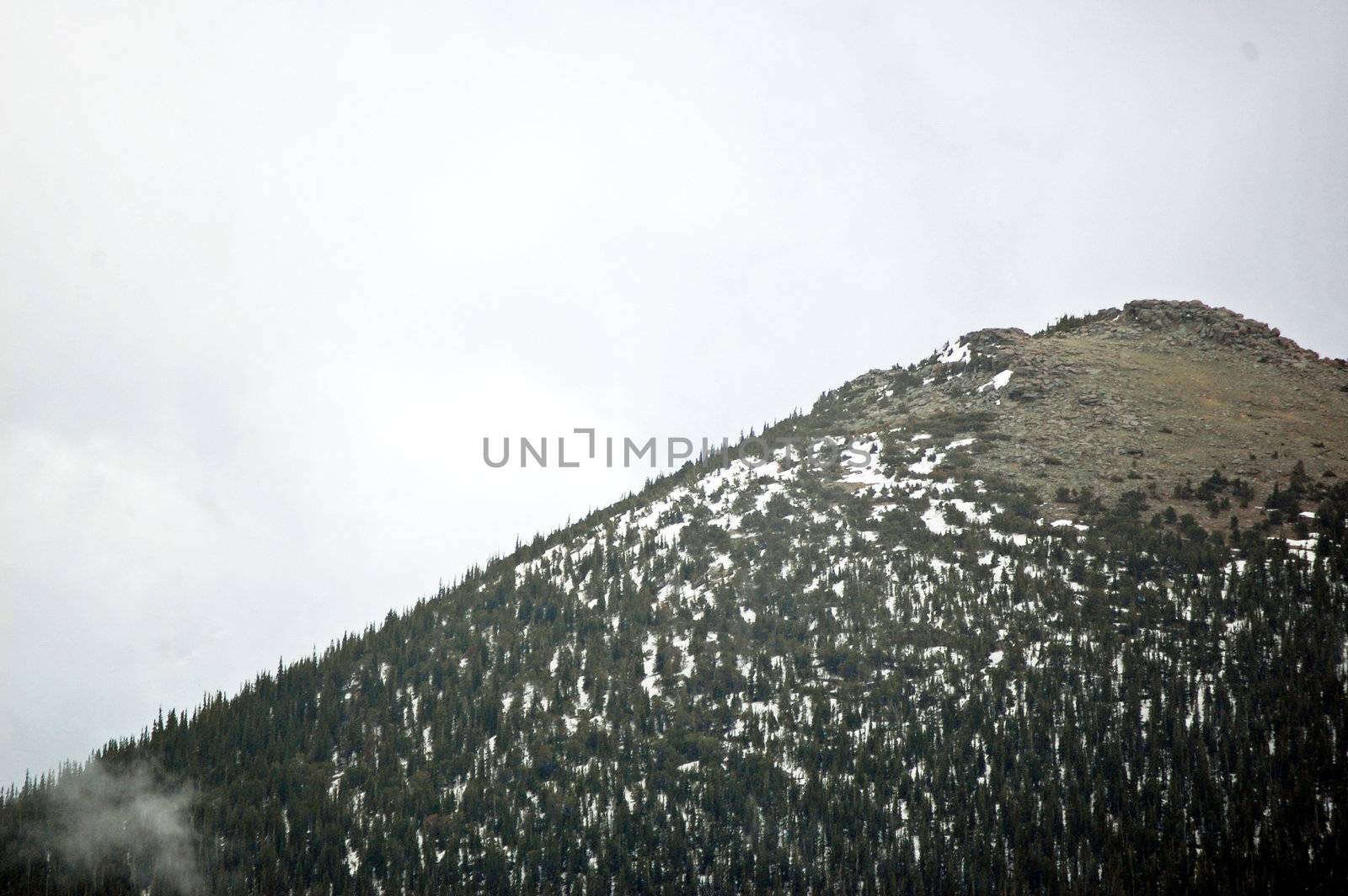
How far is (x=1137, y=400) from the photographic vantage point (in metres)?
66.9

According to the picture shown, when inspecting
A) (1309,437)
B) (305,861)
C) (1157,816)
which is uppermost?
(1309,437)

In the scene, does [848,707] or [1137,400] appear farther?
[1137,400]

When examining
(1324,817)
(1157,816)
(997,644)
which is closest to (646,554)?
(997,644)

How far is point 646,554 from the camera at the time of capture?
200 feet

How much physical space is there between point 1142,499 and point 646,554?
27.8 metres

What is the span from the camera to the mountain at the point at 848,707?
39156 mm

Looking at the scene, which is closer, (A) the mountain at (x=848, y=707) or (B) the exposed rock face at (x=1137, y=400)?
(A) the mountain at (x=848, y=707)

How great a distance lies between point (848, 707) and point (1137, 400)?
33852mm

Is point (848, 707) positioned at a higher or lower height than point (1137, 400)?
lower

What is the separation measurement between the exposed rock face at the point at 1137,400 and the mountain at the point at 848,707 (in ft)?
1.27

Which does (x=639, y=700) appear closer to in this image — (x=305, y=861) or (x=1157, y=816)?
(x=305, y=861)

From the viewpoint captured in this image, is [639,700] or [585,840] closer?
[585,840]

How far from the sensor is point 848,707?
4650 centimetres

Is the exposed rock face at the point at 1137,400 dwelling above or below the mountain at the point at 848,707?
above
